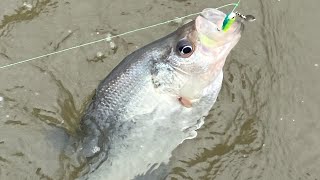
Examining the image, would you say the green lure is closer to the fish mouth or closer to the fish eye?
the fish mouth

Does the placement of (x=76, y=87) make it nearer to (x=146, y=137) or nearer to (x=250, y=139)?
→ (x=146, y=137)

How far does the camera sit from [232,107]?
4453 millimetres

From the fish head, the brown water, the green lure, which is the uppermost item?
the green lure

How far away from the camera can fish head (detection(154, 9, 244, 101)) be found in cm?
364

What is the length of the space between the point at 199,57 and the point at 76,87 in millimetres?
1255

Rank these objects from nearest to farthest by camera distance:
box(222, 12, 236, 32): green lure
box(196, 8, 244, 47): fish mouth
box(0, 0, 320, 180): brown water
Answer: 1. box(222, 12, 236, 32): green lure
2. box(196, 8, 244, 47): fish mouth
3. box(0, 0, 320, 180): brown water

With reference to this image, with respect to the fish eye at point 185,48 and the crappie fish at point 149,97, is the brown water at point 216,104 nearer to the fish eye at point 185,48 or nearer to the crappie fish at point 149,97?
the crappie fish at point 149,97

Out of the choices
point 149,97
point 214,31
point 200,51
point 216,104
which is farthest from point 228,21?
point 216,104

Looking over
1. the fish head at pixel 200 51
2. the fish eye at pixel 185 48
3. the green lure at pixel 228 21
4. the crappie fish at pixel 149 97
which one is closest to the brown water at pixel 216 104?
the crappie fish at pixel 149 97

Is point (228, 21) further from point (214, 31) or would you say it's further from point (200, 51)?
point (200, 51)

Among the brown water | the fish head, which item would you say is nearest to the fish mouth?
the fish head

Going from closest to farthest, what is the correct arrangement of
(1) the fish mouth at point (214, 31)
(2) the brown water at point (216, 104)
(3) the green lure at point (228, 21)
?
(3) the green lure at point (228, 21), (1) the fish mouth at point (214, 31), (2) the brown water at point (216, 104)

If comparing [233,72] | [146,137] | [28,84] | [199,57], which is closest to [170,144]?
[146,137]

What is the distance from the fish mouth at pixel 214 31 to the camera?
362 centimetres
